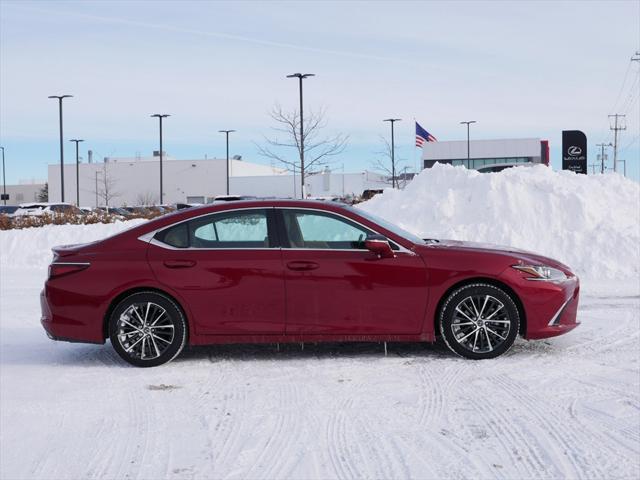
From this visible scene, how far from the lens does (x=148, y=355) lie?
6.27 m

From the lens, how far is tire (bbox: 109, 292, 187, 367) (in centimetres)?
623

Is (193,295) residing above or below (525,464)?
above

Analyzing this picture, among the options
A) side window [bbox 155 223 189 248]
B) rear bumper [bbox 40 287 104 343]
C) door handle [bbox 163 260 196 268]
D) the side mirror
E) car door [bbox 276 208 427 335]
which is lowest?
rear bumper [bbox 40 287 104 343]

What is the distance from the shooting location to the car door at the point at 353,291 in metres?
6.17

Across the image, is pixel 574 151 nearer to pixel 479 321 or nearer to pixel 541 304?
pixel 541 304

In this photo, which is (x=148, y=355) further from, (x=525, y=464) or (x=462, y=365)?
(x=525, y=464)

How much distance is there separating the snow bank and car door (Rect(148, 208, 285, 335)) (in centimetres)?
1039

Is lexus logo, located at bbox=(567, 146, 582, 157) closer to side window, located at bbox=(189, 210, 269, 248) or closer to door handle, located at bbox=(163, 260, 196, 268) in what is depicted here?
side window, located at bbox=(189, 210, 269, 248)

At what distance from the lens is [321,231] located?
6.33 metres

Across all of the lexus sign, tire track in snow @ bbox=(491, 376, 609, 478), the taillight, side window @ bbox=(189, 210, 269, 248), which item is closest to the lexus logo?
the lexus sign

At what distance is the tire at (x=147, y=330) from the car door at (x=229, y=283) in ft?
0.56

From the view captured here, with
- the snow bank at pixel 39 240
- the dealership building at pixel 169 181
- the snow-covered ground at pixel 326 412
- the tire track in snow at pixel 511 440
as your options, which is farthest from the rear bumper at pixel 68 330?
the dealership building at pixel 169 181

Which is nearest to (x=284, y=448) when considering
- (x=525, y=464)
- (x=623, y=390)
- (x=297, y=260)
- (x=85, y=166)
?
(x=525, y=464)

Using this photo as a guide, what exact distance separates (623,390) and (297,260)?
2758mm
